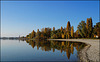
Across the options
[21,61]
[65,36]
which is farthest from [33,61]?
[65,36]

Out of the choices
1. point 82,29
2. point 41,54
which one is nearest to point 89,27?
point 82,29

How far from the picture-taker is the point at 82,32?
6406cm

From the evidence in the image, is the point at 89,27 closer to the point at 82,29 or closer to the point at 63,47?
the point at 82,29

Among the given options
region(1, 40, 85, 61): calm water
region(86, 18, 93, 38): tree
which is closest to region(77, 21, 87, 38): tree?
region(86, 18, 93, 38): tree

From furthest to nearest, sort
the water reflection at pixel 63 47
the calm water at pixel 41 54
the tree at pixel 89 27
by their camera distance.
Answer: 1. the tree at pixel 89 27
2. the water reflection at pixel 63 47
3. the calm water at pixel 41 54

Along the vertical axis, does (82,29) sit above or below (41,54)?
above

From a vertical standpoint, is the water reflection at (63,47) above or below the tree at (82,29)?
below

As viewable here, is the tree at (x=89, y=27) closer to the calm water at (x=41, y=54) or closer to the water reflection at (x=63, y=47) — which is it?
the water reflection at (x=63, y=47)

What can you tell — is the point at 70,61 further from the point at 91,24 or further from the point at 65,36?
the point at 65,36

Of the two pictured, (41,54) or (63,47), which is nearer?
(41,54)

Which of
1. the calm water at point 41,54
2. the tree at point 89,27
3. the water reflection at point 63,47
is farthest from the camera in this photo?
the tree at point 89,27

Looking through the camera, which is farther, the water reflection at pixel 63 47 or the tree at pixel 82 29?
the tree at pixel 82 29

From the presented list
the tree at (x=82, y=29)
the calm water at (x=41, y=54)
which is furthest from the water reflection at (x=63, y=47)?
the tree at (x=82, y=29)

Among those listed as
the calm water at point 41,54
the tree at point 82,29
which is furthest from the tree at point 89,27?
the calm water at point 41,54
